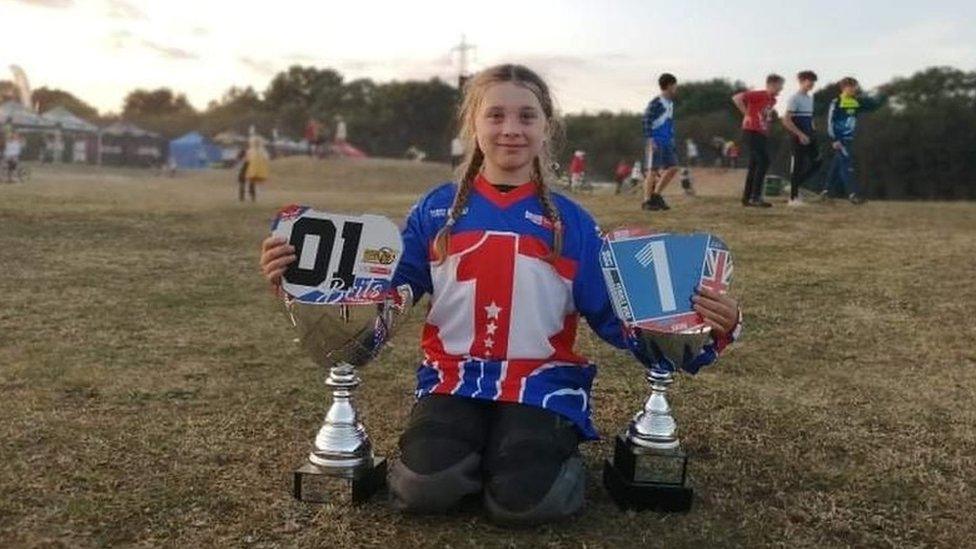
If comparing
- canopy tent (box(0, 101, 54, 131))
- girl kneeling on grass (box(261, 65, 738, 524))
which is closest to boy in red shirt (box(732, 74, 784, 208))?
girl kneeling on grass (box(261, 65, 738, 524))

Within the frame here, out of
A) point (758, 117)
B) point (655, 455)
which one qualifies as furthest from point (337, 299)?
point (758, 117)

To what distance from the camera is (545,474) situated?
2.37 meters

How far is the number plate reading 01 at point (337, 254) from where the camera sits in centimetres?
244

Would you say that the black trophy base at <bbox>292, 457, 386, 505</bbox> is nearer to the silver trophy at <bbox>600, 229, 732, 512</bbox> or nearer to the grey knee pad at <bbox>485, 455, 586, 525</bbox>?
the grey knee pad at <bbox>485, 455, 586, 525</bbox>

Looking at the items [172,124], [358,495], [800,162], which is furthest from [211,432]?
[172,124]

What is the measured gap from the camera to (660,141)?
35.7 feet

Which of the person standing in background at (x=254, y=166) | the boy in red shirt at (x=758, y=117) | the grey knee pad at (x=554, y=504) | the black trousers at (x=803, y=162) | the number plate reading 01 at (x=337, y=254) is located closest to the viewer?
the grey knee pad at (x=554, y=504)

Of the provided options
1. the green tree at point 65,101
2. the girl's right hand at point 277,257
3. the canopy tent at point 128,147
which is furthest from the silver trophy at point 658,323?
the green tree at point 65,101

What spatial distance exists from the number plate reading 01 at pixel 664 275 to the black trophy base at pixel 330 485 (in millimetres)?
815

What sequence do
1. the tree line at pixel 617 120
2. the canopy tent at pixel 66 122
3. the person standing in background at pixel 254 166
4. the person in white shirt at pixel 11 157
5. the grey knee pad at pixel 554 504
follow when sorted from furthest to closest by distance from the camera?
1. the canopy tent at pixel 66 122
2. the tree line at pixel 617 120
3. the person in white shirt at pixel 11 157
4. the person standing in background at pixel 254 166
5. the grey knee pad at pixel 554 504

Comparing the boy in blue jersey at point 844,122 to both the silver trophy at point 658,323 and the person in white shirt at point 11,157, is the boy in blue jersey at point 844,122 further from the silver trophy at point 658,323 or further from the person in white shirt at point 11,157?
the person in white shirt at point 11,157

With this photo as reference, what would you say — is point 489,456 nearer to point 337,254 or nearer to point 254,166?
point 337,254

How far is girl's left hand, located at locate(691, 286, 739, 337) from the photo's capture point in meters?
2.36

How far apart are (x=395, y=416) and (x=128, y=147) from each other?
58.1 meters
